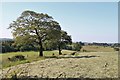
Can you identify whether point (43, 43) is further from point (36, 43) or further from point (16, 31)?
point (16, 31)

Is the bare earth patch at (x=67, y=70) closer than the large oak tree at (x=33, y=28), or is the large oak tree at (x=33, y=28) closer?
the bare earth patch at (x=67, y=70)

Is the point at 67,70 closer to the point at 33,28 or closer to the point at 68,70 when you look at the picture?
the point at 68,70

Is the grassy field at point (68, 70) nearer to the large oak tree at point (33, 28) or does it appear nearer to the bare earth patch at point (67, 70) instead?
the bare earth patch at point (67, 70)

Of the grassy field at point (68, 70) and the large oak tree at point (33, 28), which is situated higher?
the large oak tree at point (33, 28)

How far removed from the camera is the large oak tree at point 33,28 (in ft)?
139

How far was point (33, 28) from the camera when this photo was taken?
1662 inches

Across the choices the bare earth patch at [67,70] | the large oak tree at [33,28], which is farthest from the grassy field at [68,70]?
the large oak tree at [33,28]

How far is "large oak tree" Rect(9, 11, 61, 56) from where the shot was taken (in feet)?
139

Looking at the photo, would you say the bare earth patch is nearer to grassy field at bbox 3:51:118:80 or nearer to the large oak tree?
grassy field at bbox 3:51:118:80

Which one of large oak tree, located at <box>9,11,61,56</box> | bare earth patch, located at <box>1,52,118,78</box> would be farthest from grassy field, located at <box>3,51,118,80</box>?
large oak tree, located at <box>9,11,61,56</box>

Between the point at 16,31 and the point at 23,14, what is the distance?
128 inches

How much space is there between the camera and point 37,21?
4275cm

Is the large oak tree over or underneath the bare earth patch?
over

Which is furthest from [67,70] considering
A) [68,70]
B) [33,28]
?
[33,28]
